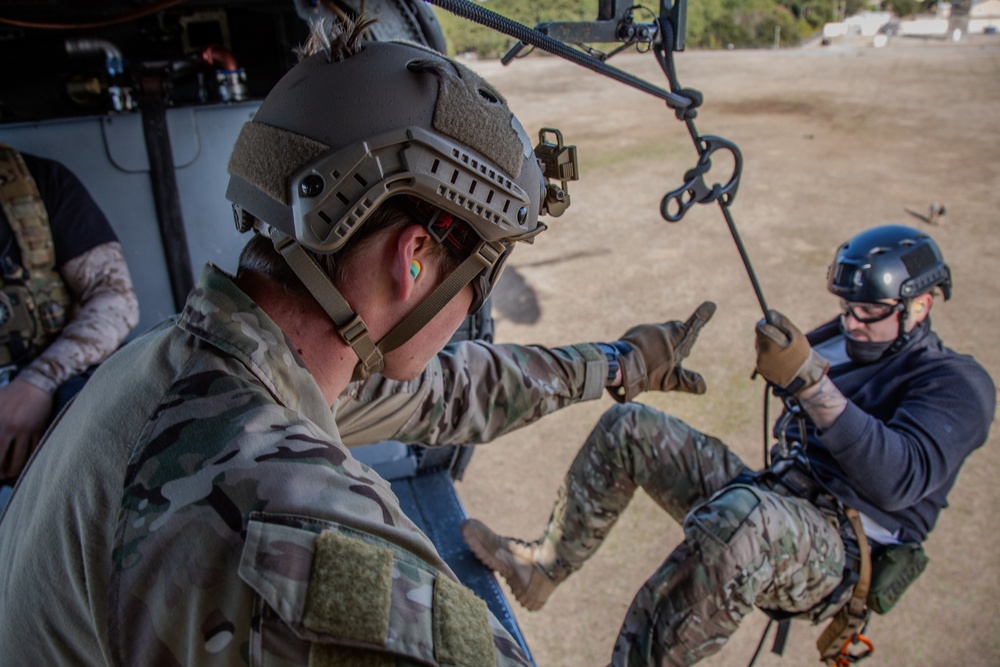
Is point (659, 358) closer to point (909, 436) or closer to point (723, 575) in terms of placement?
point (723, 575)

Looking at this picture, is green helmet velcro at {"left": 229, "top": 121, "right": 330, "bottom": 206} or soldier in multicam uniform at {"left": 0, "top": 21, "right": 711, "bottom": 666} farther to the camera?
green helmet velcro at {"left": 229, "top": 121, "right": 330, "bottom": 206}

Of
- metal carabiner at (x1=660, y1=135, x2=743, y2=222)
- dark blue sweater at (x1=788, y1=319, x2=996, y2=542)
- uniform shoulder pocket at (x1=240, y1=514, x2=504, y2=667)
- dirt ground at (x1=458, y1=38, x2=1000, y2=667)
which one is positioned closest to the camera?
uniform shoulder pocket at (x1=240, y1=514, x2=504, y2=667)

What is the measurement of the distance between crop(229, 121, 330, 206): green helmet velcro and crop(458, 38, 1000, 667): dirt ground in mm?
2342

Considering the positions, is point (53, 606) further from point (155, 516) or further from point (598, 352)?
point (598, 352)

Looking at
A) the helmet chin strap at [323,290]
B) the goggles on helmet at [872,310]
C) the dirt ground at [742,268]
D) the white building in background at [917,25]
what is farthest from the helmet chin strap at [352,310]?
the white building in background at [917,25]

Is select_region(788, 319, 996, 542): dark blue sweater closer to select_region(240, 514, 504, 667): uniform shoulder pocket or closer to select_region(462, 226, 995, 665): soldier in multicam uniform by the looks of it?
select_region(462, 226, 995, 665): soldier in multicam uniform

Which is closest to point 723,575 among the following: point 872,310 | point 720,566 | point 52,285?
point 720,566

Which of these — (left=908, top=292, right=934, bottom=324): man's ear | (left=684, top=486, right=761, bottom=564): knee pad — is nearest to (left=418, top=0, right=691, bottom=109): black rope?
(left=684, top=486, right=761, bottom=564): knee pad

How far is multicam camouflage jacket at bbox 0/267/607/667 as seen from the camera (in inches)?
35.6

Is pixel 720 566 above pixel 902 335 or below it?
below

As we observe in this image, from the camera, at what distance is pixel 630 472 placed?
2617 millimetres

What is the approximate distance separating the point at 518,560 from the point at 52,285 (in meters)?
1.72

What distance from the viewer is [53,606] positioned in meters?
1.02

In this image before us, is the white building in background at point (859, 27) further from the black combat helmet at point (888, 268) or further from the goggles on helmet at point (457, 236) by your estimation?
the goggles on helmet at point (457, 236)
